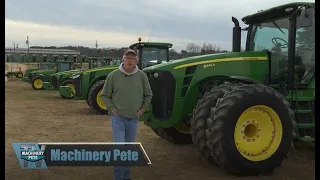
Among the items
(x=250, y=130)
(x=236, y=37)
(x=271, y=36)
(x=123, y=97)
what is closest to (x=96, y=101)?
(x=236, y=37)

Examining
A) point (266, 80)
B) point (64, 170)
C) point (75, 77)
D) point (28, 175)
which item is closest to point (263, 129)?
point (266, 80)

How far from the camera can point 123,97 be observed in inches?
177

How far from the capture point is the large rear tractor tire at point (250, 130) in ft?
16.4

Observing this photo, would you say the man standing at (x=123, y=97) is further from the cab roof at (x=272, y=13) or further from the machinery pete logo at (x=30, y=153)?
the cab roof at (x=272, y=13)

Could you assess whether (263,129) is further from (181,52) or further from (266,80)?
(181,52)

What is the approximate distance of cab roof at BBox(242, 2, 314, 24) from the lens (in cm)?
598

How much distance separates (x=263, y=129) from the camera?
5.30m

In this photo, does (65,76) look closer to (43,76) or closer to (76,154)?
(43,76)

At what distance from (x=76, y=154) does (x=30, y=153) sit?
0.47 metres

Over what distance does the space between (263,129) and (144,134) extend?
362cm

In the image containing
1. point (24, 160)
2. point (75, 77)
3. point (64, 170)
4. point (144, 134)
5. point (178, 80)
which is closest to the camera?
point (24, 160)

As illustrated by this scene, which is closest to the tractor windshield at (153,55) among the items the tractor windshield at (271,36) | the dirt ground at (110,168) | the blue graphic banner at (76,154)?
the dirt ground at (110,168)

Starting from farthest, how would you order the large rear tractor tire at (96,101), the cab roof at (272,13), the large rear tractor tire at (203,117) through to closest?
the large rear tractor tire at (96,101), the cab roof at (272,13), the large rear tractor tire at (203,117)

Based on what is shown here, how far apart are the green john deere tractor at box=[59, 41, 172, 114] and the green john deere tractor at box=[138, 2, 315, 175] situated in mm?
5482
